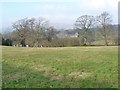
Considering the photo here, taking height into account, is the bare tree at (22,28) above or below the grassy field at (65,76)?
above

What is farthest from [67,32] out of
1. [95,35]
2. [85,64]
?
[85,64]

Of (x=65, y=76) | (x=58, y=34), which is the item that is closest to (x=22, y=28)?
(x=58, y=34)

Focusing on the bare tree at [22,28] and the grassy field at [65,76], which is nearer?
the grassy field at [65,76]

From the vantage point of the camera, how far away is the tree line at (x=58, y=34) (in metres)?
49.1

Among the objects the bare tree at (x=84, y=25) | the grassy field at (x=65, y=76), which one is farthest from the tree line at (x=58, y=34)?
the grassy field at (x=65, y=76)

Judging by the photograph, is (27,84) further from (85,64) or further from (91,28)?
(91,28)

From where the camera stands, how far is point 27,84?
363 inches

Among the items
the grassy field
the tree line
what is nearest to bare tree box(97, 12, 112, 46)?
the tree line

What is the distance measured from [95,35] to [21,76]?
1711 inches

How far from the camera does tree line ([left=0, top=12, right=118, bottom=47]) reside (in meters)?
49.1

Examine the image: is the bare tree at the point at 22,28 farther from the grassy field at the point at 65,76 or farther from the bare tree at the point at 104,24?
the grassy field at the point at 65,76

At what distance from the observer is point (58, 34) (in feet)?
165

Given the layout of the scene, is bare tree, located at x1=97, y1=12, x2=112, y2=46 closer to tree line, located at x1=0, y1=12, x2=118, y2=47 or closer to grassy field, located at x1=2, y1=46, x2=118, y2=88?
tree line, located at x1=0, y1=12, x2=118, y2=47

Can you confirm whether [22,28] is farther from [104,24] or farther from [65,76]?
[65,76]
